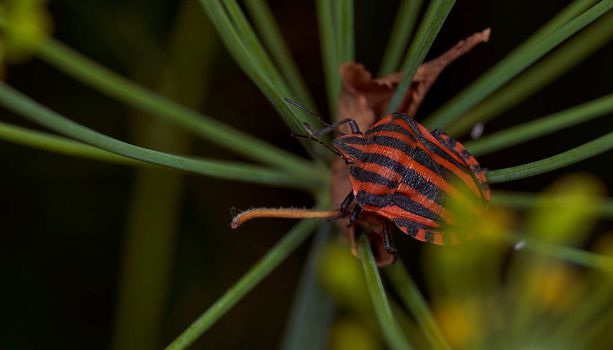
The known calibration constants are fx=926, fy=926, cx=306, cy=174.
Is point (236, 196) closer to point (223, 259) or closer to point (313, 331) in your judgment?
point (223, 259)

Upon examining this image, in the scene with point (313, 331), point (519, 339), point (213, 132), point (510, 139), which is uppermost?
point (510, 139)

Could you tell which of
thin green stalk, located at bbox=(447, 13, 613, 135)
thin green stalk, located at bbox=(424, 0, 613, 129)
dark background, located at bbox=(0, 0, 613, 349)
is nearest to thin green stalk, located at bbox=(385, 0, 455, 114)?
thin green stalk, located at bbox=(424, 0, 613, 129)

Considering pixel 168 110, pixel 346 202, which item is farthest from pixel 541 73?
pixel 168 110

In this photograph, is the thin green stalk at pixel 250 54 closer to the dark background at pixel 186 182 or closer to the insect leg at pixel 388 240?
the insect leg at pixel 388 240

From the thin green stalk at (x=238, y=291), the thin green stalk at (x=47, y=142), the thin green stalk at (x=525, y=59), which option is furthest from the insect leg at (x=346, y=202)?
the thin green stalk at (x=47, y=142)

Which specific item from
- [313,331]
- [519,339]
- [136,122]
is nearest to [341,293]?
[313,331]

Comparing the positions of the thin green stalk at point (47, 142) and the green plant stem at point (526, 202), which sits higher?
the green plant stem at point (526, 202)

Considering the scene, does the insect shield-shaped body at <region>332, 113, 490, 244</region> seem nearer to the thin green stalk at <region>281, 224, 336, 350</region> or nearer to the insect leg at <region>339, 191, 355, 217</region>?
the insect leg at <region>339, 191, 355, 217</region>
